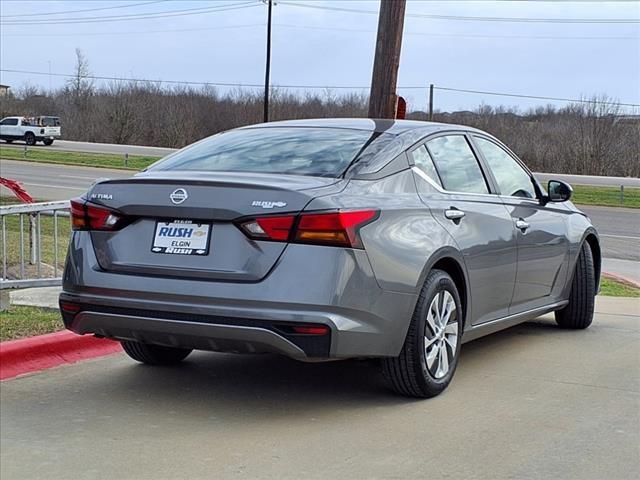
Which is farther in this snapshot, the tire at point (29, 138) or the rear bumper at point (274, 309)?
the tire at point (29, 138)

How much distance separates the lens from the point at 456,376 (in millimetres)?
5965

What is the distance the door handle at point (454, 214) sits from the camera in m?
5.48

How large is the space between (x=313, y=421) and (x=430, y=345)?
860 millimetres

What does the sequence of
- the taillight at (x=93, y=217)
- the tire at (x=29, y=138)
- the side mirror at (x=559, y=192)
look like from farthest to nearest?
the tire at (x=29, y=138) < the side mirror at (x=559, y=192) < the taillight at (x=93, y=217)

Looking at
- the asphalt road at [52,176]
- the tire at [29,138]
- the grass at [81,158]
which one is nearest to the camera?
the asphalt road at [52,176]

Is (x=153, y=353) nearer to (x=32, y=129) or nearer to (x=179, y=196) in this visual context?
(x=179, y=196)

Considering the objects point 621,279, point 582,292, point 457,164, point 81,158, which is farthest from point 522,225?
point 81,158

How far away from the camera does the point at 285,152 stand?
5395 millimetres

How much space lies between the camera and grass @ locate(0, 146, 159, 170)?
3694cm

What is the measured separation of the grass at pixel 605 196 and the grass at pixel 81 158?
651 inches

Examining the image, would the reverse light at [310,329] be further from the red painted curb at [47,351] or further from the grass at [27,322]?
the grass at [27,322]

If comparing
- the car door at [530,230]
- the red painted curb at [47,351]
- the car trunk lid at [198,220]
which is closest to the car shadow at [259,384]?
the red painted curb at [47,351]

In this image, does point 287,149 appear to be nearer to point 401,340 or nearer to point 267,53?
point 401,340

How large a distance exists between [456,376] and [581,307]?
214 centimetres
